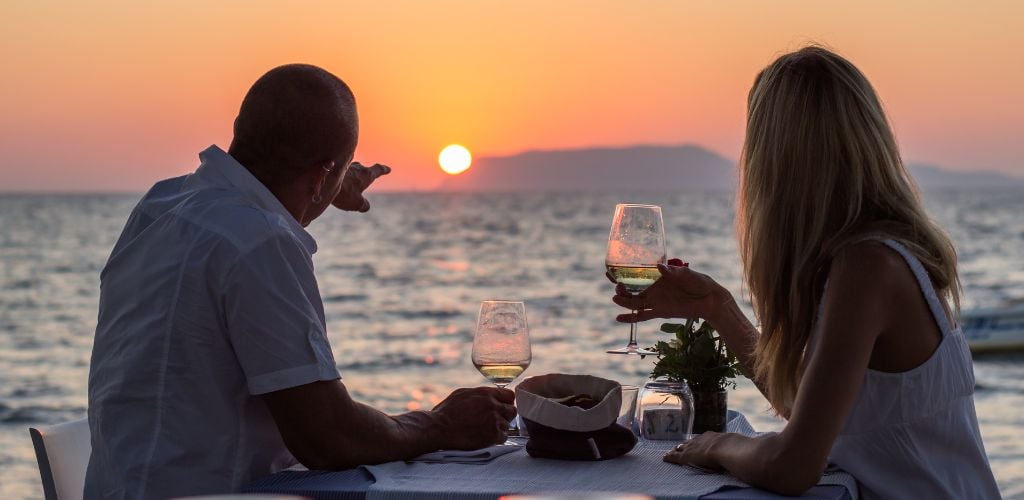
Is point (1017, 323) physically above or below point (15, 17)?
below

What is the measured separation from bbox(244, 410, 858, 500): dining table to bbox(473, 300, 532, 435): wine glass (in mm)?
237

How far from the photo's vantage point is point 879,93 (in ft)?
9.05

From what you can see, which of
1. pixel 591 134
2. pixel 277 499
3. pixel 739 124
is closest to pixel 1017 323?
pixel 739 124

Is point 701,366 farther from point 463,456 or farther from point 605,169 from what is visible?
point 605,169

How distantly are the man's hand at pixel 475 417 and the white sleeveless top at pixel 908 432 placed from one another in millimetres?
722

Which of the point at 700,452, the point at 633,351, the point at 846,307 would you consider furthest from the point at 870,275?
the point at 633,351

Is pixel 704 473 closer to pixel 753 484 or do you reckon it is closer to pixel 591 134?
→ pixel 753 484

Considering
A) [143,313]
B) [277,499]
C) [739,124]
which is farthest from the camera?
[739,124]

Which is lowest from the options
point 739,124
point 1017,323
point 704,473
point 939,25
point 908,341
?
point 1017,323

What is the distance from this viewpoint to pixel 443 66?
28062mm

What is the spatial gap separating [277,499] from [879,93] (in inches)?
73.6

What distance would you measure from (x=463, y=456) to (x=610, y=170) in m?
80.2

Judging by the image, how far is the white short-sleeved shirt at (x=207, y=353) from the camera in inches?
98.1

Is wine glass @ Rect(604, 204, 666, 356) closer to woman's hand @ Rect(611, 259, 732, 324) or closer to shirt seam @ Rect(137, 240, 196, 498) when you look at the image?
woman's hand @ Rect(611, 259, 732, 324)
